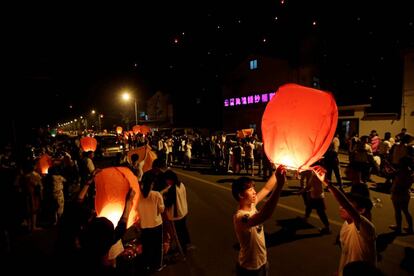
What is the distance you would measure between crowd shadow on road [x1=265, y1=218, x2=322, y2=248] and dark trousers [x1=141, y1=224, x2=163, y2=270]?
7.83 ft

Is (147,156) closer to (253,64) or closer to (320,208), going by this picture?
(320,208)

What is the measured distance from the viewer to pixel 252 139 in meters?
15.2

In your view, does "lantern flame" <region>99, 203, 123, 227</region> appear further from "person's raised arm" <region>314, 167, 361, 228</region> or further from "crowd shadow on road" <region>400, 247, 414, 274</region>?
"crowd shadow on road" <region>400, 247, 414, 274</region>

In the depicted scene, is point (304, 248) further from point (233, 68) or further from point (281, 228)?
point (233, 68)

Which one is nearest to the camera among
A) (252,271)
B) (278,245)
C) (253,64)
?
(252,271)

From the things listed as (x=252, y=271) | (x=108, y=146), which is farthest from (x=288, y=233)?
(x=108, y=146)

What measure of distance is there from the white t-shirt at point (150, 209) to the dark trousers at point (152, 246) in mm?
141

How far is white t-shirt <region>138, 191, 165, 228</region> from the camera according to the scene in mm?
4832

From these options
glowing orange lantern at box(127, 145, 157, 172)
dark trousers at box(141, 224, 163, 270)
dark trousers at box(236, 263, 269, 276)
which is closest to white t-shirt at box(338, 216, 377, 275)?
dark trousers at box(236, 263, 269, 276)

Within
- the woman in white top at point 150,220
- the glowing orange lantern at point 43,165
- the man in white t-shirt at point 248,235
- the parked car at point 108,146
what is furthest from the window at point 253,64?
the man in white t-shirt at point 248,235

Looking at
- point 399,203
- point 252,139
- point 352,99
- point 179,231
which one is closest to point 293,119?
point 179,231

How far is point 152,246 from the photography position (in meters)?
5.12

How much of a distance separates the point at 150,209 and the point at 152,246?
0.79 meters

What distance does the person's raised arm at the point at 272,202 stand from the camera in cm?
247
